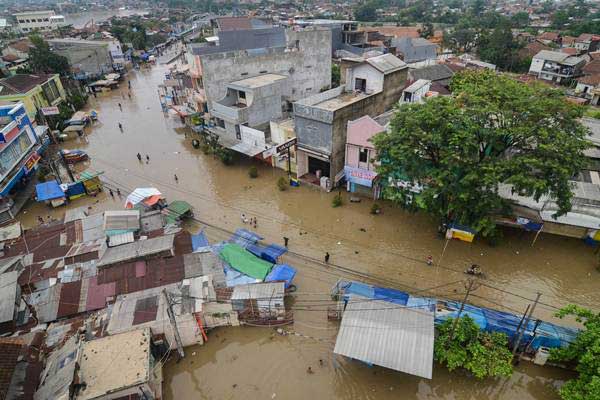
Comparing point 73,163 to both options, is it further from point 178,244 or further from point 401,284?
point 401,284

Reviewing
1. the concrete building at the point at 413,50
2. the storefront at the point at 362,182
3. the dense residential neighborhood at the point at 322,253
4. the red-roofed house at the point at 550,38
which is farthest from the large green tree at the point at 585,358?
the red-roofed house at the point at 550,38

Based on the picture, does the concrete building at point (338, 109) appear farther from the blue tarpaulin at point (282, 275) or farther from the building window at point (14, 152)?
the building window at point (14, 152)

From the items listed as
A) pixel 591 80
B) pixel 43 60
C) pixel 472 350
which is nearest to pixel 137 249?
pixel 472 350

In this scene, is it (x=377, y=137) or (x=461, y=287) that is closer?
(x=461, y=287)

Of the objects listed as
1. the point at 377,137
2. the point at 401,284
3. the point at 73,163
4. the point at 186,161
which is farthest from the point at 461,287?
the point at 73,163

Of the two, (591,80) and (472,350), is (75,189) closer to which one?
(472,350)

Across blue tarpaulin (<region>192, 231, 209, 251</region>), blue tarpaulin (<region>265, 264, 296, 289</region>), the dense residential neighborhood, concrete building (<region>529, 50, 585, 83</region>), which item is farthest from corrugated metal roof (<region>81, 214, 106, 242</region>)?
concrete building (<region>529, 50, 585, 83</region>)

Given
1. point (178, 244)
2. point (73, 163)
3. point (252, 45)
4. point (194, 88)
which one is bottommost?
point (73, 163)

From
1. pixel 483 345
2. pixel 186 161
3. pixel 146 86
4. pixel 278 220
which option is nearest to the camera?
pixel 483 345
